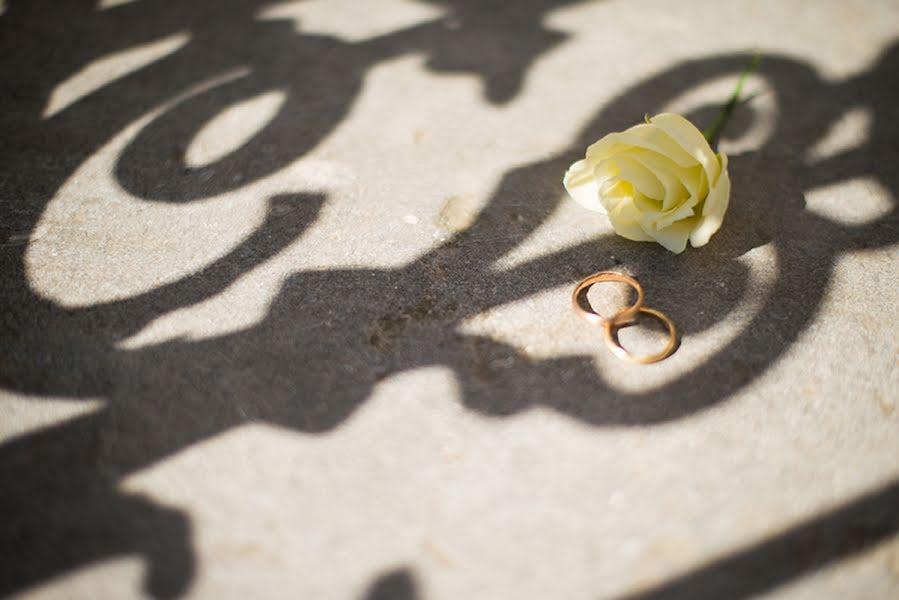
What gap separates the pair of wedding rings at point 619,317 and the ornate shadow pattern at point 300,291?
4 cm

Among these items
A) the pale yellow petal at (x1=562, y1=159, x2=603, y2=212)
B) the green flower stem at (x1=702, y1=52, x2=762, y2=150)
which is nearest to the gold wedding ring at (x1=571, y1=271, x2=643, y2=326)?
the pale yellow petal at (x1=562, y1=159, x2=603, y2=212)

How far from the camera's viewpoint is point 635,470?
86cm

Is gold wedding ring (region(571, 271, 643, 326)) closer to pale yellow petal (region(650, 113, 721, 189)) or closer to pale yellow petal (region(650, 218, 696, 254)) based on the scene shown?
pale yellow petal (region(650, 218, 696, 254))

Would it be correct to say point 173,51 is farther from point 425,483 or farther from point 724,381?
point 724,381

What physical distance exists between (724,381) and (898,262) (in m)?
0.42

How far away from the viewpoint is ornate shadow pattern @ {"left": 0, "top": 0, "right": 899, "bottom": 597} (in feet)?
2.83

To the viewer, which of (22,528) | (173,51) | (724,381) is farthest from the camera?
(173,51)

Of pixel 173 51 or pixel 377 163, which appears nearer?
pixel 377 163

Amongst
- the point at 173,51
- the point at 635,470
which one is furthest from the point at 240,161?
the point at 635,470

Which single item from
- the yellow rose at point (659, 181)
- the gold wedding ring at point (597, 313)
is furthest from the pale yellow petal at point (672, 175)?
the gold wedding ring at point (597, 313)

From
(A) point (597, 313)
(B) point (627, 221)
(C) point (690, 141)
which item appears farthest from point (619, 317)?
(C) point (690, 141)

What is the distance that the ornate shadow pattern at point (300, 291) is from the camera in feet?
2.83

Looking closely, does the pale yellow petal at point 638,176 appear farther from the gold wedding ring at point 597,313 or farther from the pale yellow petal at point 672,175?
the gold wedding ring at point 597,313

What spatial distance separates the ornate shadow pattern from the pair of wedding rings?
40 millimetres
